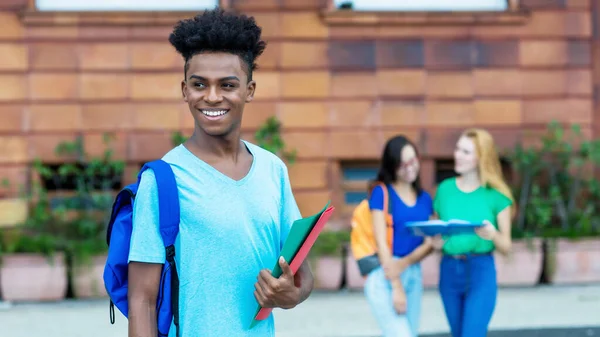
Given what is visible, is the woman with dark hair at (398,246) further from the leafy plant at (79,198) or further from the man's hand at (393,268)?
the leafy plant at (79,198)

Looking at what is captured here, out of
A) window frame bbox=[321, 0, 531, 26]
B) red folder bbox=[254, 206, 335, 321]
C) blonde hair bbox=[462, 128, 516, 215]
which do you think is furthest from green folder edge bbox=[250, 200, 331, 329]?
window frame bbox=[321, 0, 531, 26]

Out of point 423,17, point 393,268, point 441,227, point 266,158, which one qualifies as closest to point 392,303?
point 393,268

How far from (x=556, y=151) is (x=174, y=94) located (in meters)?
4.93

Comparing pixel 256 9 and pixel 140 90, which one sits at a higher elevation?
pixel 256 9

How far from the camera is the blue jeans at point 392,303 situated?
5.29 m

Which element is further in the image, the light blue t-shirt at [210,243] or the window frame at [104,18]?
the window frame at [104,18]

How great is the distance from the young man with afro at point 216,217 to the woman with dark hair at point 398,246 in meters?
2.77

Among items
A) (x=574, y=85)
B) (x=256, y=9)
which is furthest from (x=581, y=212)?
(x=256, y=9)

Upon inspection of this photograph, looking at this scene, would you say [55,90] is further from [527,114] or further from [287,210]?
[287,210]

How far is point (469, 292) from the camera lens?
17.8ft

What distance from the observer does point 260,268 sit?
99.7 inches

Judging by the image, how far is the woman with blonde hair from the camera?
Answer: 5.39 m

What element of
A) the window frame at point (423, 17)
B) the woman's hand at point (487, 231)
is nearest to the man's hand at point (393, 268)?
the woman's hand at point (487, 231)

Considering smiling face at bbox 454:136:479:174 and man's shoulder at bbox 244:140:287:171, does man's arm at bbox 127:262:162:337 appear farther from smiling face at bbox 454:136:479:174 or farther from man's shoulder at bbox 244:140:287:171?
smiling face at bbox 454:136:479:174
